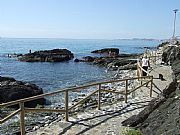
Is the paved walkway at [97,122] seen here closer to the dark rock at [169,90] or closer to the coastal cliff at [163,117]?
the coastal cliff at [163,117]

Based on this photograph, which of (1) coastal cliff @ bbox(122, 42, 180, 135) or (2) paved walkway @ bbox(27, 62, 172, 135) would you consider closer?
(1) coastal cliff @ bbox(122, 42, 180, 135)

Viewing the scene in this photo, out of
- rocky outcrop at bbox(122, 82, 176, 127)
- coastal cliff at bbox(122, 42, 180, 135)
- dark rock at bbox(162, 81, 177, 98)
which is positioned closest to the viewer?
coastal cliff at bbox(122, 42, 180, 135)

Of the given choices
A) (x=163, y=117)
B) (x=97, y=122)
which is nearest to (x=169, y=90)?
(x=163, y=117)

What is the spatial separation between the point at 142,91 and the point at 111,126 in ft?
22.5

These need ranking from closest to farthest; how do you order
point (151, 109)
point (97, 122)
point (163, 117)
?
point (163, 117) < point (151, 109) < point (97, 122)

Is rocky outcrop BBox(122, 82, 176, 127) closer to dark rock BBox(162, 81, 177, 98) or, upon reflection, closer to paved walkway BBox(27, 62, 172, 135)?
dark rock BBox(162, 81, 177, 98)

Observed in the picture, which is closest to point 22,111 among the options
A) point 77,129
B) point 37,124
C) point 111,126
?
point 77,129

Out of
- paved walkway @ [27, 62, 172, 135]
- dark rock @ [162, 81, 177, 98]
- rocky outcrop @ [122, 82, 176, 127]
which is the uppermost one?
dark rock @ [162, 81, 177, 98]

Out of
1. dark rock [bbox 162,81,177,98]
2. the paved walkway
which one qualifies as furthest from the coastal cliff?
the paved walkway

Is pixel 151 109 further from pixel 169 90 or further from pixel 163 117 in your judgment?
pixel 163 117

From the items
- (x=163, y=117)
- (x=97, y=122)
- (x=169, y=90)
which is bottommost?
(x=97, y=122)

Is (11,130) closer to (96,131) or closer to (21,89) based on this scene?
(96,131)

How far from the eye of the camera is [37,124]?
1270cm

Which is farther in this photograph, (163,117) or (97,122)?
(97,122)
